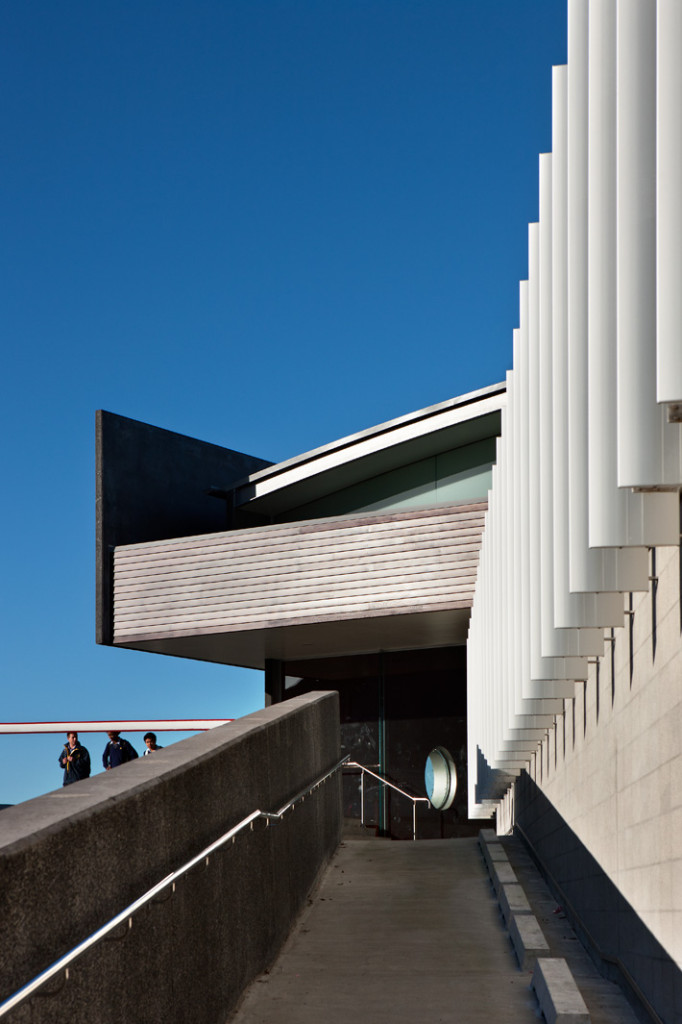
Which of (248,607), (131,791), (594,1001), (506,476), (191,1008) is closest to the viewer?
(131,791)

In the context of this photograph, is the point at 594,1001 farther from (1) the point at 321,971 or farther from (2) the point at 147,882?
(2) the point at 147,882

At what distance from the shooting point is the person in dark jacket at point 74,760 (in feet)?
51.8

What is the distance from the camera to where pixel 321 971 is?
6.52m

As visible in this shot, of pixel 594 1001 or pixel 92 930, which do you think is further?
pixel 594 1001

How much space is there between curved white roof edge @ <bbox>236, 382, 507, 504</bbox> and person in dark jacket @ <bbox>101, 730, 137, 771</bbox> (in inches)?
300

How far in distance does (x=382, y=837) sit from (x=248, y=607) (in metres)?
5.25

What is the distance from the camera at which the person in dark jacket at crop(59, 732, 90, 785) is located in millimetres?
15781

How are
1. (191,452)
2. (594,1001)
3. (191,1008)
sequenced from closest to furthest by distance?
(191,1008)
(594,1001)
(191,452)

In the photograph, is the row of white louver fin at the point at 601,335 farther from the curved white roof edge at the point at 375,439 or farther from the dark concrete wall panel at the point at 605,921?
the curved white roof edge at the point at 375,439

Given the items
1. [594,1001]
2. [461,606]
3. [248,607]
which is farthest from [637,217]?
[248,607]

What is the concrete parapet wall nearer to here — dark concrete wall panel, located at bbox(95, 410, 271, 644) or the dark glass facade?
the dark glass facade

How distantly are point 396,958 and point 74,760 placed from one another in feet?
32.9

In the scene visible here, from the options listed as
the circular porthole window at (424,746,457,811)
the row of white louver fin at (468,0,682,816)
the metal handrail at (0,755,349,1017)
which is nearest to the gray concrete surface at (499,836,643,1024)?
the row of white louver fin at (468,0,682,816)

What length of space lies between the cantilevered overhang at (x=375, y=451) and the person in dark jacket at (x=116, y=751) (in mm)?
7624
